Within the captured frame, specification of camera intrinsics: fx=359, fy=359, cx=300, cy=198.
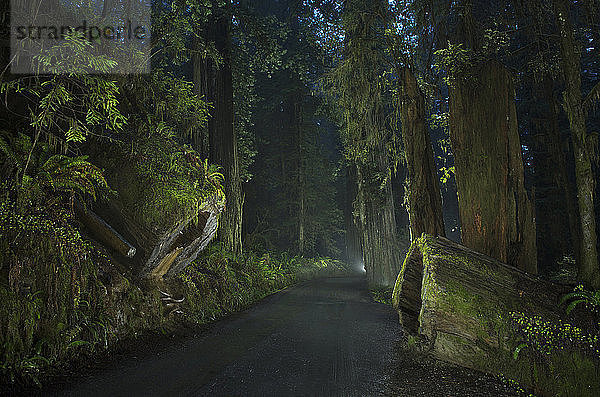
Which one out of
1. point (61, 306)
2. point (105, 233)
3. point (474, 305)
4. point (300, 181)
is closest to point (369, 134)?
point (474, 305)

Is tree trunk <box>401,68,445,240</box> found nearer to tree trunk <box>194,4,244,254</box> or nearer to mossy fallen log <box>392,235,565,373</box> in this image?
mossy fallen log <box>392,235,565,373</box>

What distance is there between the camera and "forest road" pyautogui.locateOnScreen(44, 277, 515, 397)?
4148 mm

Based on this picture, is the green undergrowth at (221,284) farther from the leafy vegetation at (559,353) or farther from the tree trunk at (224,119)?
the leafy vegetation at (559,353)

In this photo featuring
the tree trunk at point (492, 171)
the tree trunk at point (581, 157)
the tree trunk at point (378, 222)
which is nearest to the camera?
the tree trunk at point (581, 157)

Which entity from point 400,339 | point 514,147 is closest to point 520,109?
point 514,147

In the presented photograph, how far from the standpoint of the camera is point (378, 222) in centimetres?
1645

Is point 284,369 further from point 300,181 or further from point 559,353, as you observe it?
point 300,181

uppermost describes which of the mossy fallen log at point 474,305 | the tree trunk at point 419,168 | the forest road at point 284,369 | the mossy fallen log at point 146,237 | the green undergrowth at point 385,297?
the tree trunk at point 419,168

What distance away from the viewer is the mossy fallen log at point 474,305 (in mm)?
4605

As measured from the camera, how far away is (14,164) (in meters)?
5.25

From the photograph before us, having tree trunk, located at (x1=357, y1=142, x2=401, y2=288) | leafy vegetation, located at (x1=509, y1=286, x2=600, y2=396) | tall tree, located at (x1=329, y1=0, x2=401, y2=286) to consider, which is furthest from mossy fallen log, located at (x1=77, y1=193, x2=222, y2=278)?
tree trunk, located at (x1=357, y1=142, x2=401, y2=288)

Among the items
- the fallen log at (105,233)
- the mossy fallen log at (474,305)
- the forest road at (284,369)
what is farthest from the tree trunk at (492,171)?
the fallen log at (105,233)

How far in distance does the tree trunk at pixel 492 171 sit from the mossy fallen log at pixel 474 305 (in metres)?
1.11

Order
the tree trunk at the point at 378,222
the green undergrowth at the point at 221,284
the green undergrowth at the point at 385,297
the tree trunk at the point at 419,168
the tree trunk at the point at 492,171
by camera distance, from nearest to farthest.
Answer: the tree trunk at the point at 492,171 < the green undergrowth at the point at 221,284 < the tree trunk at the point at 419,168 < the green undergrowth at the point at 385,297 < the tree trunk at the point at 378,222
